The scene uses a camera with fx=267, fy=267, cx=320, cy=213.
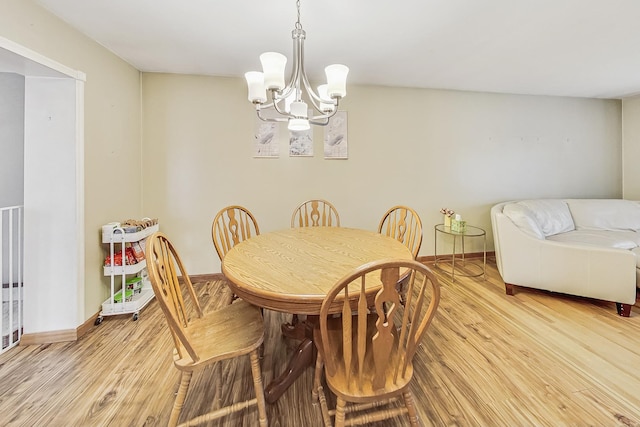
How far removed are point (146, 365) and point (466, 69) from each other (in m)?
3.71

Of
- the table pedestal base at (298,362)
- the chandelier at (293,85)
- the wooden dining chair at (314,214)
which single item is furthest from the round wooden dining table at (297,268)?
the chandelier at (293,85)

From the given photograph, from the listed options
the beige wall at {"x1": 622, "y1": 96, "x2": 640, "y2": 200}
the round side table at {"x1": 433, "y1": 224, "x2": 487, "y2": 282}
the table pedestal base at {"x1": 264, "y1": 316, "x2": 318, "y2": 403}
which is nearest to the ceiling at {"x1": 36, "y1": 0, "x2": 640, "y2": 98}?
the beige wall at {"x1": 622, "y1": 96, "x2": 640, "y2": 200}

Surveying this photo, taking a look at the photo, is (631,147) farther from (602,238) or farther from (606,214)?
(602,238)

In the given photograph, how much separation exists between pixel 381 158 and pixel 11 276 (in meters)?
3.41

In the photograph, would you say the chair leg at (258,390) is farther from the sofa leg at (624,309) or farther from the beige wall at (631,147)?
the beige wall at (631,147)

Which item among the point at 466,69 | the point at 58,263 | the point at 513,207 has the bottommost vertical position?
the point at 58,263

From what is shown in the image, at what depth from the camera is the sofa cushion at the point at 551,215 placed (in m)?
3.00

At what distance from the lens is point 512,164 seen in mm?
3619

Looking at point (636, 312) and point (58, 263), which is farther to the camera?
point (636, 312)

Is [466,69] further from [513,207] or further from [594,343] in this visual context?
[594,343]

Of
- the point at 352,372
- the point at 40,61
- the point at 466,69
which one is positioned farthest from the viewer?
the point at 466,69

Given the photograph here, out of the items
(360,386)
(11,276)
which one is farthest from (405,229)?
(11,276)

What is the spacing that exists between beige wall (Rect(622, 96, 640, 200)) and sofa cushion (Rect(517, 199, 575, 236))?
1443mm

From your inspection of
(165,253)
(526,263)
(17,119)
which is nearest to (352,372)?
(165,253)
